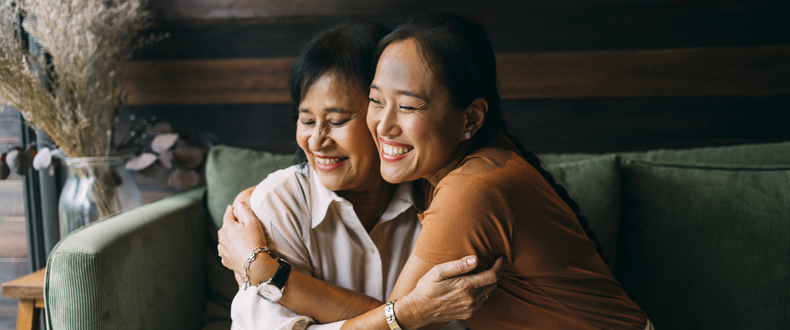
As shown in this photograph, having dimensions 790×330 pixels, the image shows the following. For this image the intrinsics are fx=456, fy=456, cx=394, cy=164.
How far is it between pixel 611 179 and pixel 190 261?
4.64 feet

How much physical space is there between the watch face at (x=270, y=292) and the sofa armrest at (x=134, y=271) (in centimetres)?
45

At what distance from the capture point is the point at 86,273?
1.13 metres

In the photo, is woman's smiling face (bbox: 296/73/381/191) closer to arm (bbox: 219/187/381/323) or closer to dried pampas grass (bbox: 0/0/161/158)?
arm (bbox: 219/187/381/323)

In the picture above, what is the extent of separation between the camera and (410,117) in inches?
37.4

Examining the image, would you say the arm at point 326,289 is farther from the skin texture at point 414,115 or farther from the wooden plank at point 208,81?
the wooden plank at point 208,81

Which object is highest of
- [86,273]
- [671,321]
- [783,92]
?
[783,92]

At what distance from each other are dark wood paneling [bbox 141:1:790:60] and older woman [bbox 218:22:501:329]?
84cm

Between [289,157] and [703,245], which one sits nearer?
[703,245]

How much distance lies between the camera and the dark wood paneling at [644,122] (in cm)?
191

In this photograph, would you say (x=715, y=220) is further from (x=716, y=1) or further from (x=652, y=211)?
(x=716, y=1)

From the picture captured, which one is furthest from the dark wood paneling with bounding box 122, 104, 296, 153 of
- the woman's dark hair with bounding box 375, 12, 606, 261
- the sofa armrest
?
the woman's dark hair with bounding box 375, 12, 606, 261

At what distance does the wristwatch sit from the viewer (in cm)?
101

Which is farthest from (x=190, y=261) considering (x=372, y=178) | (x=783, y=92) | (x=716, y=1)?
(x=783, y=92)

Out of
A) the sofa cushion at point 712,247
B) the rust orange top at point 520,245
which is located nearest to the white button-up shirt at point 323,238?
the rust orange top at point 520,245
